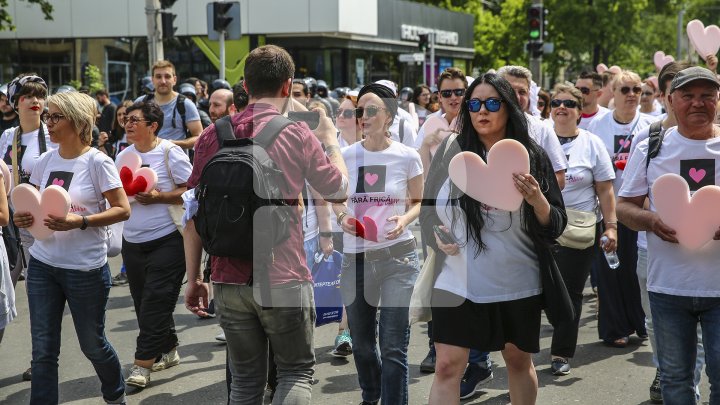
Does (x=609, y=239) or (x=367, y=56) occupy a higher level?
(x=367, y=56)

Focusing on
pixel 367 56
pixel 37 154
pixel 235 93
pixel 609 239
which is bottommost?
pixel 609 239

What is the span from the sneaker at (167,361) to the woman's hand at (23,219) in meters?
1.82

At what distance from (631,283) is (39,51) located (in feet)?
89.5

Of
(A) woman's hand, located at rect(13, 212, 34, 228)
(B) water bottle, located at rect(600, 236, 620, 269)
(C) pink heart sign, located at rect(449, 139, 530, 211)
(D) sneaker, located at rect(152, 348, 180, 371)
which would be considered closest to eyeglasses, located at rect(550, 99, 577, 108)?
(B) water bottle, located at rect(600, 236, 620, 269)

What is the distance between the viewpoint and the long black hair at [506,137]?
4047 mm

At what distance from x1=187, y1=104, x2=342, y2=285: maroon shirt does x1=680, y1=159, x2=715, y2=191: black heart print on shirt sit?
1.54m

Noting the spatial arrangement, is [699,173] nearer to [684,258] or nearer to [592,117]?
[684,258]

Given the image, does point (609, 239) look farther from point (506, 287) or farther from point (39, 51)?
point (39, 51)

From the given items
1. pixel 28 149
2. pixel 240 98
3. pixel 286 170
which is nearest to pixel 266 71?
pixel 286 170

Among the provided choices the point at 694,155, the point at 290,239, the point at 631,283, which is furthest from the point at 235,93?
the point at 631,283

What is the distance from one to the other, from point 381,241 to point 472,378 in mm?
1266

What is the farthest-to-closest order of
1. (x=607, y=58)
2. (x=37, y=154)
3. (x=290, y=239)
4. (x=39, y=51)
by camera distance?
(x=607, y=58) < (x=39, y=51) < (x=37, y=154) < (x=290, y=239)

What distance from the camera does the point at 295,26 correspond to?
27938mm

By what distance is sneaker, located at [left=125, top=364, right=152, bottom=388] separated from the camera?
5902mm
